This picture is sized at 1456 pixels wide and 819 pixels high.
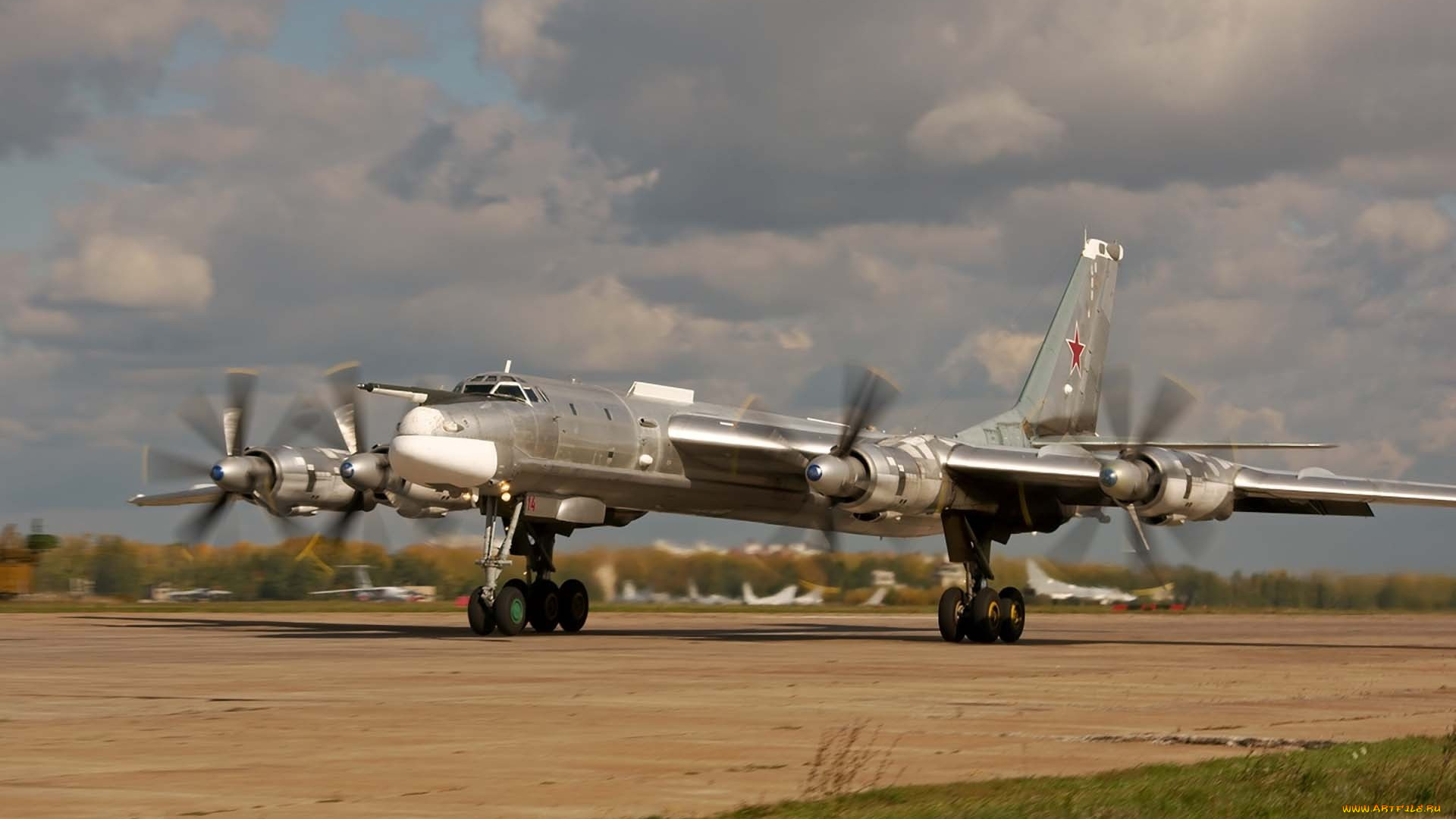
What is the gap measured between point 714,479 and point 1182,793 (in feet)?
57.9

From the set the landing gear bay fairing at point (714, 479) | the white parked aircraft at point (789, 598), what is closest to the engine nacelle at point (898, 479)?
the landing gear bay fairing at point (714, 479)

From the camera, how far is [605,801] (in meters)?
7.21

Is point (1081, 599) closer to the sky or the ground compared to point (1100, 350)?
closer to the ground

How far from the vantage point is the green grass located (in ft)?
22.7

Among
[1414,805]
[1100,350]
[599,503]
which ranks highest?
[1100,350]

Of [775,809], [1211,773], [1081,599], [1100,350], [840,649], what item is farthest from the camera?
[1081,599]

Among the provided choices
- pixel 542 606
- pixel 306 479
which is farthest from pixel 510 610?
pixel 306 479

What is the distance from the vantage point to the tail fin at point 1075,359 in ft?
95.5

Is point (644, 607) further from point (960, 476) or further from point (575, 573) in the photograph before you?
point (960, 476)

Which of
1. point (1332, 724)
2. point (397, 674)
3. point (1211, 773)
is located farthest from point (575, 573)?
point (1211, 773)

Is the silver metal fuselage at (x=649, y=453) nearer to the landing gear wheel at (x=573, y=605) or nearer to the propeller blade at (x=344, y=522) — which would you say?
the landing gear wheel at (x=573, y=605)

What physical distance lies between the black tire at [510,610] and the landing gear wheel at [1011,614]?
284 inches

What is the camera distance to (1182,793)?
739 cm

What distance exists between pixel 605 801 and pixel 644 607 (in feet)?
129
